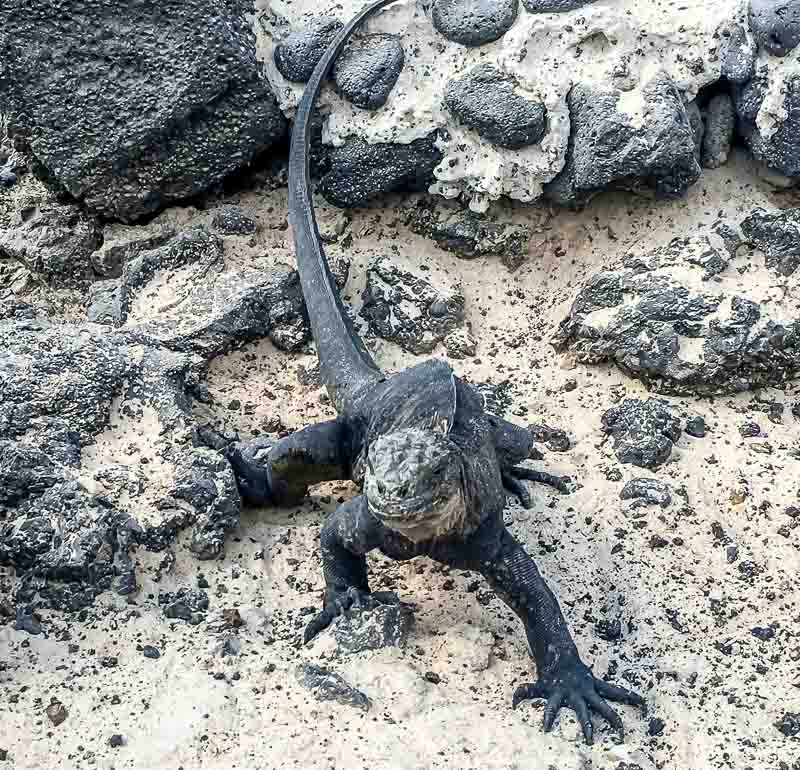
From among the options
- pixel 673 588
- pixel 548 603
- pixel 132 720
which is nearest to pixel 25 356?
pixel 132 720

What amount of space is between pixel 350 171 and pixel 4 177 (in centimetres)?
180

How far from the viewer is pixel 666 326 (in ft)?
14.5

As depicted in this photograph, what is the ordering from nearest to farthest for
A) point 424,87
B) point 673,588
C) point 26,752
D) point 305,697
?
point 26,752 → point 305,697 → point 673,588 → point 424,87

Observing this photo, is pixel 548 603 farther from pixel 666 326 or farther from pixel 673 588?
pixel 666 326

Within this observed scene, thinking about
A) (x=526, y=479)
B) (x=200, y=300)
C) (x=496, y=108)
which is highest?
(x=496, y=108)

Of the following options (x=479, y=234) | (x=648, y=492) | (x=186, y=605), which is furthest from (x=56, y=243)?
(x=648, y=492)

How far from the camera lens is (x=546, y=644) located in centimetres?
336

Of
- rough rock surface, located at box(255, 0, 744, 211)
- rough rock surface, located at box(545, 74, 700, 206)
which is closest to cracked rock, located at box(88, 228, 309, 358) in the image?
rough rock surface, located at box(255, 0, 744, 211)

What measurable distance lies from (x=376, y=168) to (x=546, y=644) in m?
2.54

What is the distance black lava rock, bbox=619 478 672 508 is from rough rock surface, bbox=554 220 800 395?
23.2 inches

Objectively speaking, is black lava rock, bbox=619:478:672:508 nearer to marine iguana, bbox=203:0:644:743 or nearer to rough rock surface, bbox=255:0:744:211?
marine iguana, bbox=203:0:644:743

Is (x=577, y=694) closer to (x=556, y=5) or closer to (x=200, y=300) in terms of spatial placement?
(x=200, y=300)

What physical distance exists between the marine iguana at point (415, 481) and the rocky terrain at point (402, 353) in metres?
0.13

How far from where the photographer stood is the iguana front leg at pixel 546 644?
10.6 ft
